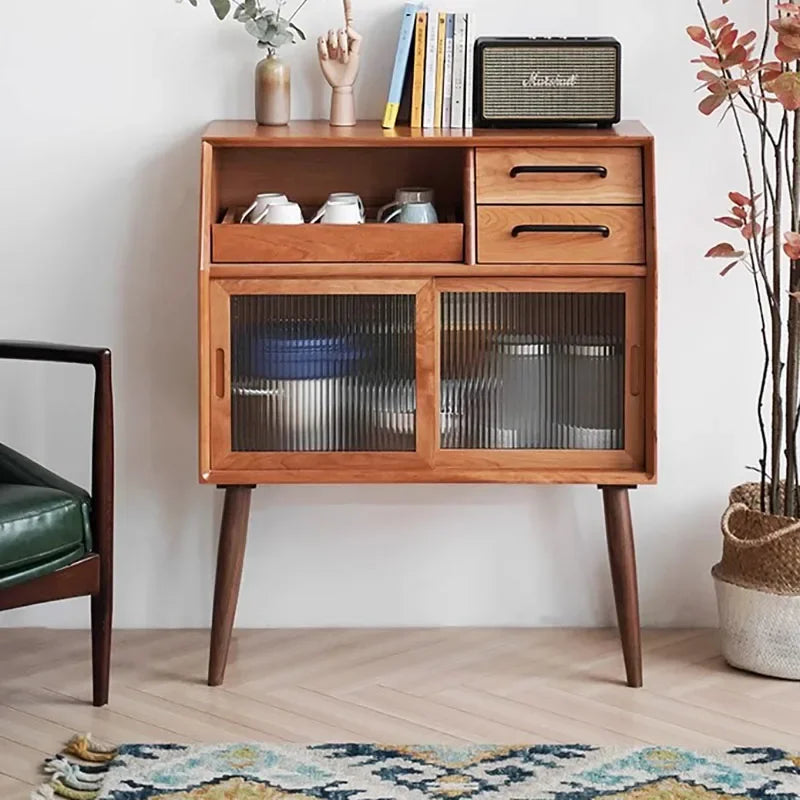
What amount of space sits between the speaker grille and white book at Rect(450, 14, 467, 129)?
7cm

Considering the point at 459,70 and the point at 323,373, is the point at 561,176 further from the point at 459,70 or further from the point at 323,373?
the point at 323,373

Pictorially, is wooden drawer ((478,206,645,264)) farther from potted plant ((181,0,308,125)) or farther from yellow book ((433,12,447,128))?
potted plant ((181,0,308,125))

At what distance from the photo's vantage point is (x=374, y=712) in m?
2.92

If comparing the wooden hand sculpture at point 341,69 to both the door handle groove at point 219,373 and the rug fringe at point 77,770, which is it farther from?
the rug fringe at point 77,770

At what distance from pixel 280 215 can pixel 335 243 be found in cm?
12

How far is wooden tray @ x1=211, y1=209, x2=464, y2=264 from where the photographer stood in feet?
9.74

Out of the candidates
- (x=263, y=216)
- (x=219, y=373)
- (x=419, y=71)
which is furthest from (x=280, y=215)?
(x=419, y=71)

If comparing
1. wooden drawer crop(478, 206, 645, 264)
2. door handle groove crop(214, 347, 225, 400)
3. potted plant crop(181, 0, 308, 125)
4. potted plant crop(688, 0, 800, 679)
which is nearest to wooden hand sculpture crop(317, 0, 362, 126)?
potted plant crop(181, 0, 308, 125)

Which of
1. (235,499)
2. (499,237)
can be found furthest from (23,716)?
(499,237)

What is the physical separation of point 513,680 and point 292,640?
0.52 metres

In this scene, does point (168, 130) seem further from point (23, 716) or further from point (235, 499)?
point (23, 716)

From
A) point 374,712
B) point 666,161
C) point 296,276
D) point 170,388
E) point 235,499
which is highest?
point 666,161

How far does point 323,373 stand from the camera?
3.05m

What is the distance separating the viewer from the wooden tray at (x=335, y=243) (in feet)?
9.74
